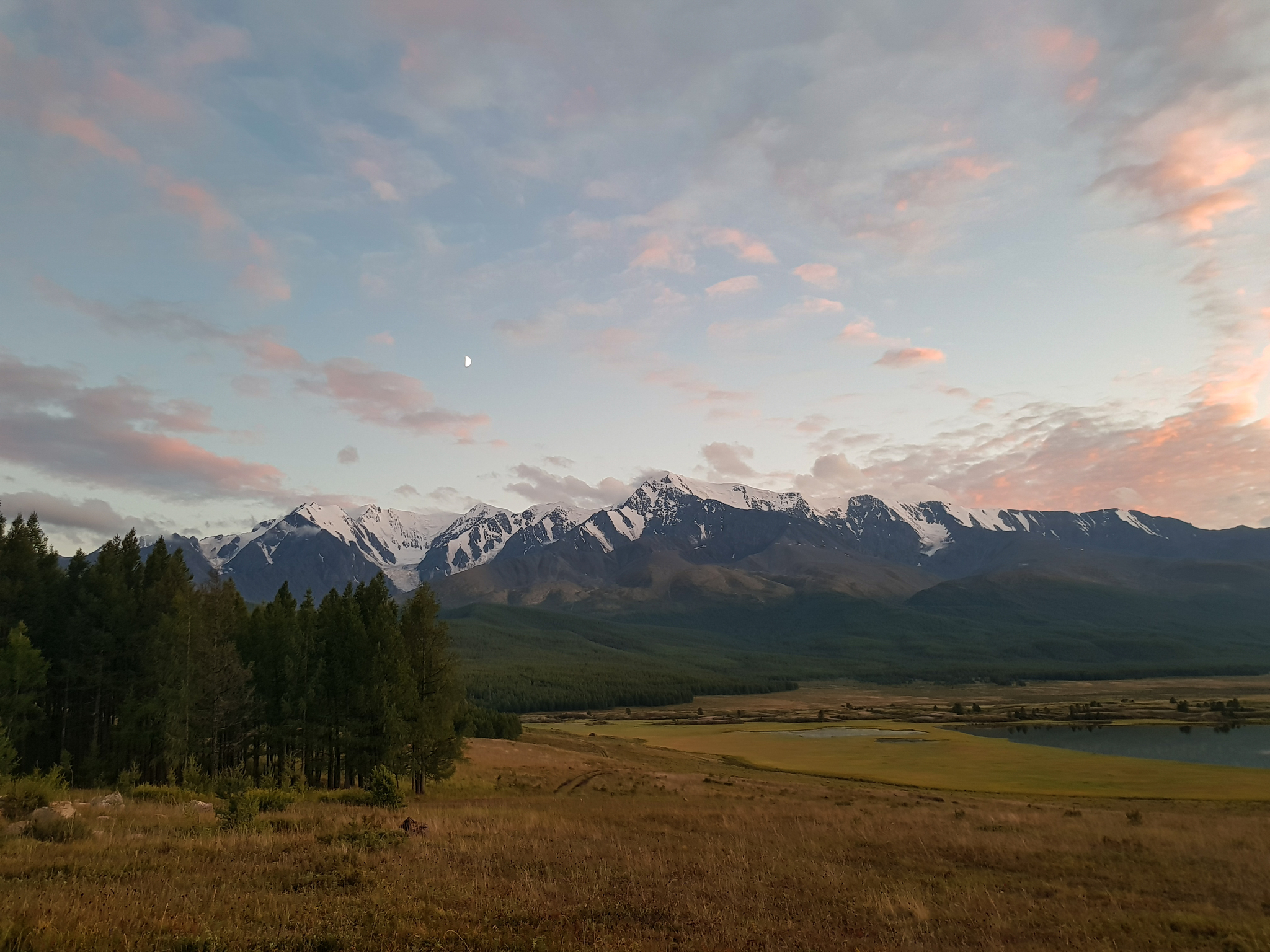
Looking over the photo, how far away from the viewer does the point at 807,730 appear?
118 meters

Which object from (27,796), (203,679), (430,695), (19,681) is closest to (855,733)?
(430,695)

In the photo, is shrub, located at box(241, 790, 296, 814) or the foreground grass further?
the foreground grass

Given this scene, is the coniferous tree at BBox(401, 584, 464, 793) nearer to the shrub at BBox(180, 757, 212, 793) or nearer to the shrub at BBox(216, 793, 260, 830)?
the shrub at BBox(180, 757, 212, 793)

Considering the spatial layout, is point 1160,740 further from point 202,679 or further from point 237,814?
point 237,814

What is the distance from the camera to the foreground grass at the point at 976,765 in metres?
52.9

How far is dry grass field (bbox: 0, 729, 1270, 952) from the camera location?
11.6m

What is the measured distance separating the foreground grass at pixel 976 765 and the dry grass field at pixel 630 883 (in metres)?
26.3

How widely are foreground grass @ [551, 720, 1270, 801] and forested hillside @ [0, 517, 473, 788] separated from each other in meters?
41.6

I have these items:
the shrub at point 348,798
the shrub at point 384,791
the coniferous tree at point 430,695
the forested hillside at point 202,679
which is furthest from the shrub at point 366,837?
the coniferous tree at point 430,695

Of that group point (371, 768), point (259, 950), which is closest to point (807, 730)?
point (371, 768)

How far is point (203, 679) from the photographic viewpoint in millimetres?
42188

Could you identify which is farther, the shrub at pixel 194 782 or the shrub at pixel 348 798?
the shrub at pixel 194 782

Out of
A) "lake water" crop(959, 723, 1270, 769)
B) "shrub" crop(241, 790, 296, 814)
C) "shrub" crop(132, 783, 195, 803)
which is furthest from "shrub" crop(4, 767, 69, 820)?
"lake water" crop(959, 723, 1270, 769)

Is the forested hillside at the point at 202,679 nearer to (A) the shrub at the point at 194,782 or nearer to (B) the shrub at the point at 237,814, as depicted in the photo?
(A) the shrub at the point at 194,782
